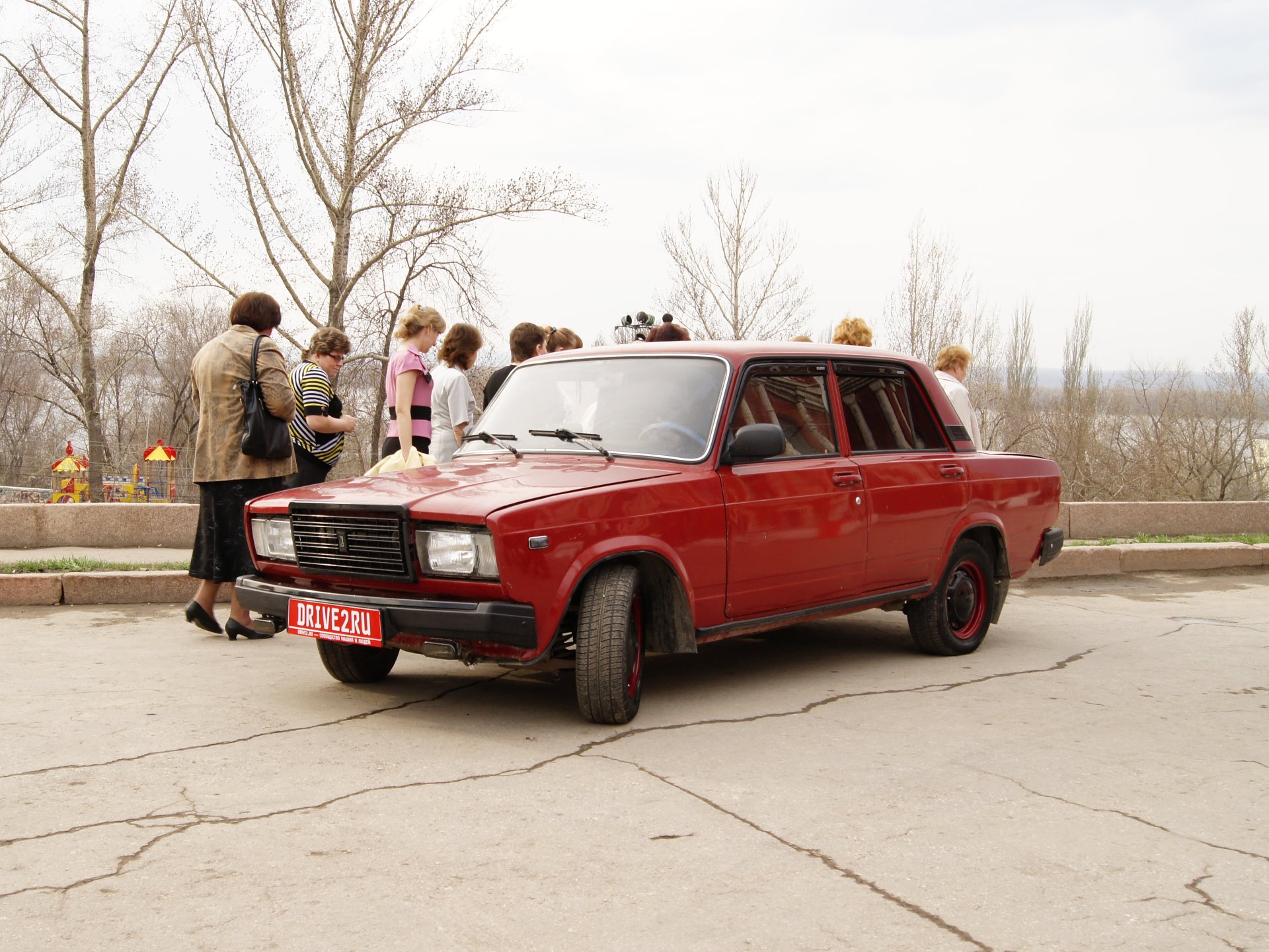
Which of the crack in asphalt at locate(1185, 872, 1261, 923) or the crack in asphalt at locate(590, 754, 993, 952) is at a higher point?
the crack in asphalt at locate(590, 754, 993, 952)

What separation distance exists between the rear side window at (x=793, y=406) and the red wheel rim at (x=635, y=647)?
1019mm

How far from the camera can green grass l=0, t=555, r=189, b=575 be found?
27.6 ft

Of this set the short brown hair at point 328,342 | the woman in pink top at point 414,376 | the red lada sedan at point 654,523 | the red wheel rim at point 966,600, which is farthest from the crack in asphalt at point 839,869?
the short brown hair at point 328,342

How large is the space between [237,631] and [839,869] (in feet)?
15.5

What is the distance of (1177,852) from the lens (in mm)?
3455

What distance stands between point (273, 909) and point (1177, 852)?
8.54 ft

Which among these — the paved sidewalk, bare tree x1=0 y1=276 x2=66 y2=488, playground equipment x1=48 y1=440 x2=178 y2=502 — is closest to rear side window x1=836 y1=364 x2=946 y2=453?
the paved sidewalk

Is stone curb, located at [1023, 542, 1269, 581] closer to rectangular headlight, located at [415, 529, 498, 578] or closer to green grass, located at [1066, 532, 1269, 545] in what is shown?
green grass, located at [1066, 532, 1269, 545]

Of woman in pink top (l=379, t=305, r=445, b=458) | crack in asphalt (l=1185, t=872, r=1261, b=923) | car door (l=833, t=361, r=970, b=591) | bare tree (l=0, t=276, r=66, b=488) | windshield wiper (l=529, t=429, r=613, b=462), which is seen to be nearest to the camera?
crack in asphalt (l=1185, t=872, r=1261, b=923)

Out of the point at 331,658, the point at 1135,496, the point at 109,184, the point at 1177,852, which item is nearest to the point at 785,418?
the point at 331,658

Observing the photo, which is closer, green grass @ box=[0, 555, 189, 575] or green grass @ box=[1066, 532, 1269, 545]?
green grass @ box=[0, 555, 189, 575]

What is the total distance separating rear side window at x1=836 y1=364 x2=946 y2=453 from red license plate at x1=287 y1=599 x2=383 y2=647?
9.12 ft

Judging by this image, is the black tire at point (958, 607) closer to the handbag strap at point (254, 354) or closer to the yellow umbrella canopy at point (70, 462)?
the handbag strap at point (254, 354)

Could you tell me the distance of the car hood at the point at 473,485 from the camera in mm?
4578
